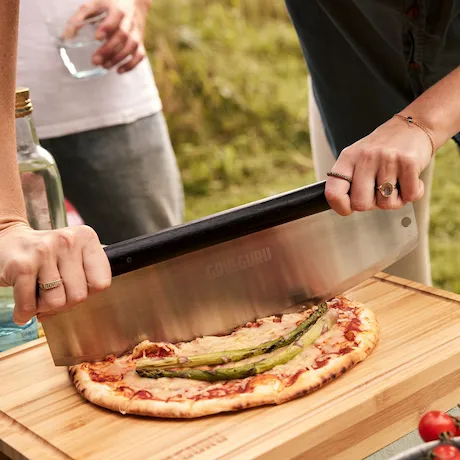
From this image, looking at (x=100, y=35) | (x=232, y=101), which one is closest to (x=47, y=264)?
(x=100, y=35)

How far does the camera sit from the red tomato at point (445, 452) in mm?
1388

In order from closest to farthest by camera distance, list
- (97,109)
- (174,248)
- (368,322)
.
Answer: (174,248) < (368,322) < (97,109)

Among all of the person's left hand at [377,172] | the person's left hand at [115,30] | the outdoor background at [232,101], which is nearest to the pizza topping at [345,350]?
the person's left hand at [377,172]

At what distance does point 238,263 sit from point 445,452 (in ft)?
3.36

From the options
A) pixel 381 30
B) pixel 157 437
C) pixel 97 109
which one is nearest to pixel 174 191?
pixel 97 109

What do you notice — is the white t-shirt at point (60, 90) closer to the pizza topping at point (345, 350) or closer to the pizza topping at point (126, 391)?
the pizza topping at point (126, 391)

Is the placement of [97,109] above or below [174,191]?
above

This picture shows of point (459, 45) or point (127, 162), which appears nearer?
point (459, 45)

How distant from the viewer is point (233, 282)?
7.70ft

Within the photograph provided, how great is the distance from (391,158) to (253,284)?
52 cm

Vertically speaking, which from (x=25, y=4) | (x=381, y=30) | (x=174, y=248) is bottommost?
(x=174, y=248)

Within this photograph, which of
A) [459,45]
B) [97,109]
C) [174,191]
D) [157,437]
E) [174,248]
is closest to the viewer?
[157,437]

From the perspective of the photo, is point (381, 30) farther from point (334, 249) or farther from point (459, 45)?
point (334, 249)

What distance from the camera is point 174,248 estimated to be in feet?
6.84
